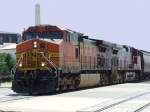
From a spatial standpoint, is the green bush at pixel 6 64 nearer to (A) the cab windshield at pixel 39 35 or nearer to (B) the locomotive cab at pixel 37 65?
(A) the cab windshield at pixel 39 35

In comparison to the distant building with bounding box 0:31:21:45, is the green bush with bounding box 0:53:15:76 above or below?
below

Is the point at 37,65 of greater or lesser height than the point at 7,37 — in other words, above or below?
below

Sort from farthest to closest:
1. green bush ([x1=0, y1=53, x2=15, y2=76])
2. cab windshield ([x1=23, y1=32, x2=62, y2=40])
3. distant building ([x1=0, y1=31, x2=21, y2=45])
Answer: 1. distant building ([x1=0, y1=31, x2=21, y2=45])
2. green bush ([x1=0, y1=53, x2=15, y2=76])
3. cab windshield ([x1=23, y1=32, x2=62, y2=40])

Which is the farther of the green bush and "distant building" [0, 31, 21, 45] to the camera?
"distant building" [0, 31, 21, 45]

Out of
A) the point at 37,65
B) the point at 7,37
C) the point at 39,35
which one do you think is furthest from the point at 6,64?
the point at 7,37

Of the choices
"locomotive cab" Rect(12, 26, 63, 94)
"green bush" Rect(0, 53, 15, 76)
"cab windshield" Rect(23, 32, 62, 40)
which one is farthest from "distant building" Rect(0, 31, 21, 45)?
"locomotive cab" Rect(12, 26, 63, 94)

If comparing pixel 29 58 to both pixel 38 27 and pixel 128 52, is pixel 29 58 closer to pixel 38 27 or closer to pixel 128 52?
pixel 38 27

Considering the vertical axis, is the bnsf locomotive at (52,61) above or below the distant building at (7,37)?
below

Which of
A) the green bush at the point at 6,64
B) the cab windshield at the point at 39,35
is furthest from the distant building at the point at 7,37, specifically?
the cab windshield at the point at 39,35

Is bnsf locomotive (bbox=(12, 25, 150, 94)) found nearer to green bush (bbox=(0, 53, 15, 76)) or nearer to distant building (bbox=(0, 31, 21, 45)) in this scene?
green bush (bbox=(0, 53, 15, 76))

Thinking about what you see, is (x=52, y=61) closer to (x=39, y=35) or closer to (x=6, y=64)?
(x=39, y=35)

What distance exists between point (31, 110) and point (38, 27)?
1099 cm

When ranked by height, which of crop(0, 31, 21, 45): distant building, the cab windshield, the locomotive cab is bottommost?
the locomotive cab

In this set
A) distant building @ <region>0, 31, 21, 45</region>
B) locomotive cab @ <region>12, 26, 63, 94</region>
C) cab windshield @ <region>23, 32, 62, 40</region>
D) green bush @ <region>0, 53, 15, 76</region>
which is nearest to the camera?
locomotive cab @ <region>12, 26, 63, 94</region>
